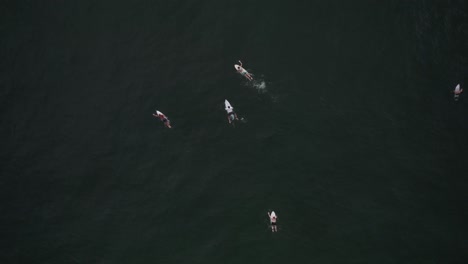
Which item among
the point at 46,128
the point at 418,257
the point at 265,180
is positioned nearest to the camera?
the point at 418,257

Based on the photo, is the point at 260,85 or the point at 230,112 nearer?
the point at 230,112

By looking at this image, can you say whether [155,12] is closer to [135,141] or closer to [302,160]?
[135,141]

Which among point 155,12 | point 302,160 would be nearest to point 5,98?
point 155,12

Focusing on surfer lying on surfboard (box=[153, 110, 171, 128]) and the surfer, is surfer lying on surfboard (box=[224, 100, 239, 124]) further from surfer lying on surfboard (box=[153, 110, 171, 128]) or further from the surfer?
the surfer

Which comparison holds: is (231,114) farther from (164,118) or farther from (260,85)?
(164,118)

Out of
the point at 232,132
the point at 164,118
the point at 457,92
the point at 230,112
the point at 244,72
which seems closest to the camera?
the point at 457,92

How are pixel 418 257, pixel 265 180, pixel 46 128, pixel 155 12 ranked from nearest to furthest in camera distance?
pixel 418 257
pixel 265 180
pixel 46 128
pixel 155 12

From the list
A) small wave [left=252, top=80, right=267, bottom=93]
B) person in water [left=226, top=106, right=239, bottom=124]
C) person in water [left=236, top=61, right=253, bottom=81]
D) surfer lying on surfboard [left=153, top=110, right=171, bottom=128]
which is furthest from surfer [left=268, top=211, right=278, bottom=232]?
person in water [left=236, top=61, right=253, bottom=81]

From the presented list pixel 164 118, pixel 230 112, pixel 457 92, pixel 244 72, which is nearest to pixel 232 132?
pixel 230 112

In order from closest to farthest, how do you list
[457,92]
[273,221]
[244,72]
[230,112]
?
[273,221] < [457,92] < [230,112] < [244,72]
